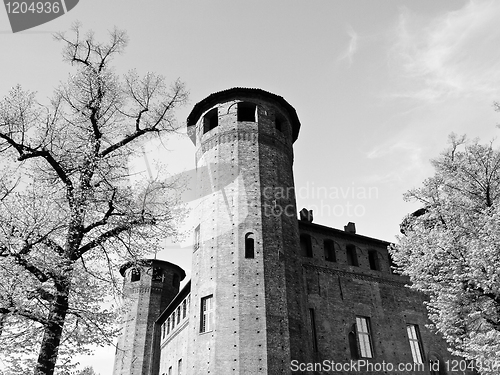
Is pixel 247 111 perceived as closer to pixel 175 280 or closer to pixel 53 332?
pixel 53 332

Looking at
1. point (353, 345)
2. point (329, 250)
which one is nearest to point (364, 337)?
point (353, 345)

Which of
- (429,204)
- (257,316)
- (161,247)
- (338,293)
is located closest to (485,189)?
(429,204)

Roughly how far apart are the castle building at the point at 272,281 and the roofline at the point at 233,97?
2.0 inches

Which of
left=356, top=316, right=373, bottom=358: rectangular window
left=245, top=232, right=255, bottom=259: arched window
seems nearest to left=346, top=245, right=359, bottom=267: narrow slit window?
left=356, top=316, right=373, bottom=358: rectangular window

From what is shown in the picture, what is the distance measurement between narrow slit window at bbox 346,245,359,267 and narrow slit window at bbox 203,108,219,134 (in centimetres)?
886

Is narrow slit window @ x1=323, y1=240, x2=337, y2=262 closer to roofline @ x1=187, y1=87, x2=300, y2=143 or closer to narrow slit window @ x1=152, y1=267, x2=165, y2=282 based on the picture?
roofline @ x1=187, y1=87, x2=300, y2=143

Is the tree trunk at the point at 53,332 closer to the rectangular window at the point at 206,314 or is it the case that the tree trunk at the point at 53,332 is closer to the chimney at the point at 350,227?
the rectangular window at the point at 206,314

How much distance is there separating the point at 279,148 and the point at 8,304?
1267 centimetres

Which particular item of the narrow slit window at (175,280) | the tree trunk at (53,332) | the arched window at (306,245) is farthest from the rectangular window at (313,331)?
the narrow slit window at (175,280)

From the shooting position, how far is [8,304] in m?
8.20

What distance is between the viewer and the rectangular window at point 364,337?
1723 centimetres

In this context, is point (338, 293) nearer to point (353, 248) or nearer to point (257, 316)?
point (353, 248)

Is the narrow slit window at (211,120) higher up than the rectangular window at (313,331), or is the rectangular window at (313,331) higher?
the narrow slit window at (211,120)

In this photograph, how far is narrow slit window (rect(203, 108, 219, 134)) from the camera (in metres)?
19.2
